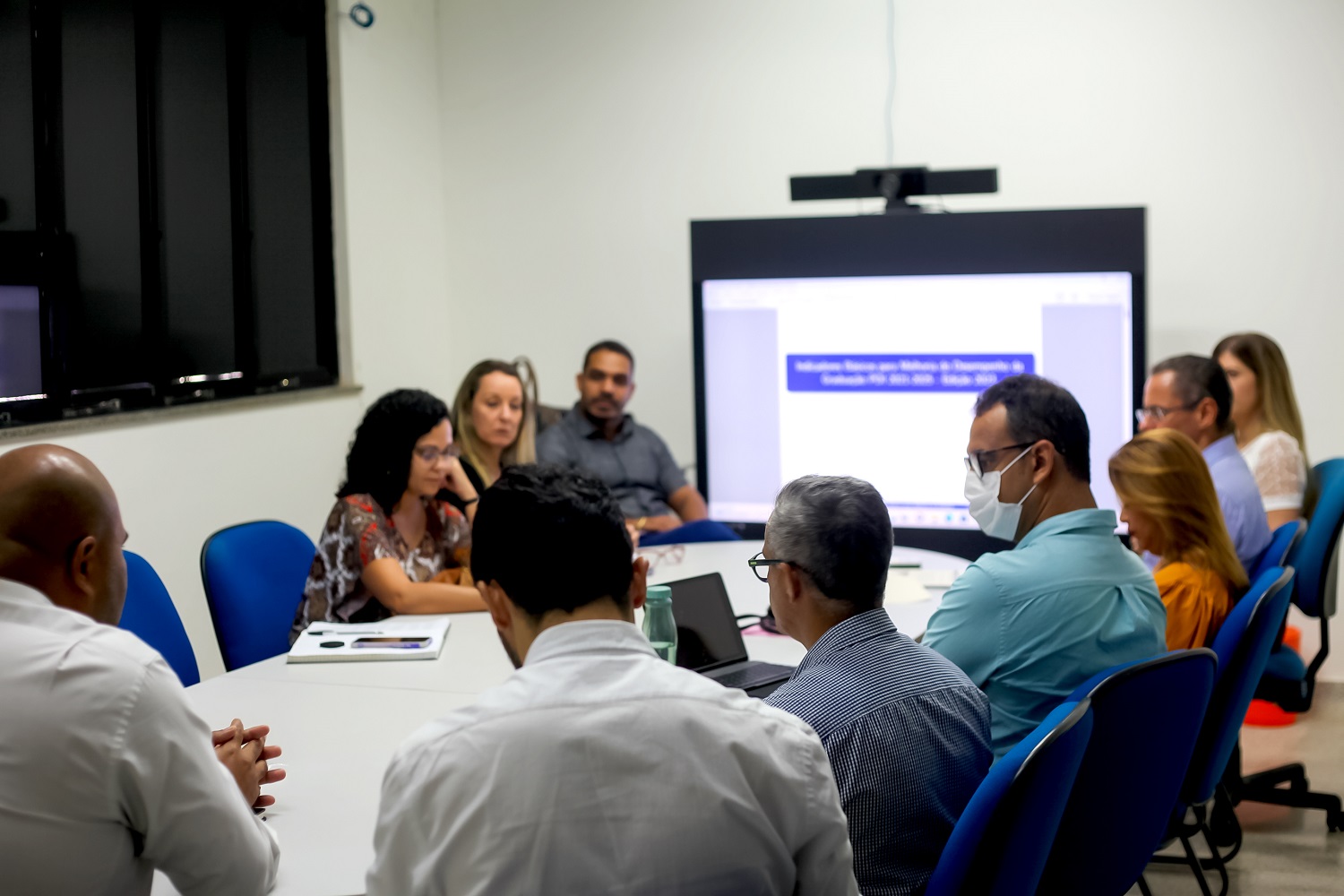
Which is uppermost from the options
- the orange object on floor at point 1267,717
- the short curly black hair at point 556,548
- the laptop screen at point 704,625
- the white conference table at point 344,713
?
the short curly black hair at point 556,548

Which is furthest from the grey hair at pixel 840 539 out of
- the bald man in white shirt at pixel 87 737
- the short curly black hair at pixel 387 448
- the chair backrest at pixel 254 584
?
the chair backrest at pixel 254 584

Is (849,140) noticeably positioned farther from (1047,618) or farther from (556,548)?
(556,548)

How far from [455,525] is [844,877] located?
246 cm

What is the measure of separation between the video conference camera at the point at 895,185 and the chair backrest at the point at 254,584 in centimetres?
256

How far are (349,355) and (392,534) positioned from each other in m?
2.31

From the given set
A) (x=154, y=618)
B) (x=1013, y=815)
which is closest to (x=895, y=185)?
(x=154, y=618)

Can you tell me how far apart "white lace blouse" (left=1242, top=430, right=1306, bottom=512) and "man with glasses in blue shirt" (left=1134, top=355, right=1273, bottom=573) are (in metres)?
0.25

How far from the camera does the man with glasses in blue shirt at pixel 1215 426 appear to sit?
359cm

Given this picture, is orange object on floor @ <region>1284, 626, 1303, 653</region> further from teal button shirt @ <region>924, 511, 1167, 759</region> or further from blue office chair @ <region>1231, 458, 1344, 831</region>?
teal button shirt @ <region>924, 511, 1167, 759</region>

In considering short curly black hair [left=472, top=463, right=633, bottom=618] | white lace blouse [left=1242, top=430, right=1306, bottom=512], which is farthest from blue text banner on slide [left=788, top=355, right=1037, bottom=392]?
short curly black hair [left=472, top=463, right=633, bottom=618]

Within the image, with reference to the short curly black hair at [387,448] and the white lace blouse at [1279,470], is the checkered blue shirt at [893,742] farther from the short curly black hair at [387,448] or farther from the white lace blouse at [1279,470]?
the white lace blouse at [1279,470]

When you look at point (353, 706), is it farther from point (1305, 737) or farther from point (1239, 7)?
point (1239, 7)

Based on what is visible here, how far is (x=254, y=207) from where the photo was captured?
16.4ft

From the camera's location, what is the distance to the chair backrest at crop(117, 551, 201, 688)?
2838 millimetres
